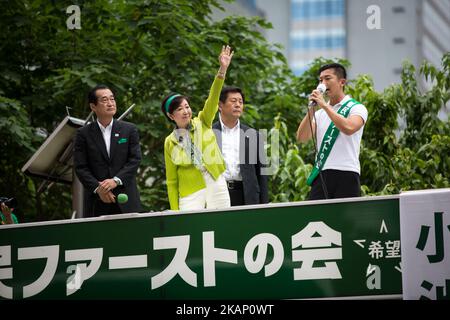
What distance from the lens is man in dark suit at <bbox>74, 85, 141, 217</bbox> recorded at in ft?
28.6

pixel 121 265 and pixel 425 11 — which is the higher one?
pixel 425 11

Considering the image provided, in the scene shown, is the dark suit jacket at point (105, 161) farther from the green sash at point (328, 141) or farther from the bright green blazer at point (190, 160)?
the green sash at point (328, 141)

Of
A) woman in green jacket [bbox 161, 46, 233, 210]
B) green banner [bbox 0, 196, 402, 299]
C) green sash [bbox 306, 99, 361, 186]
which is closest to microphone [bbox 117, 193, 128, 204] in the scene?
woman in green jacket [bbox 161, 46, 233, 210]

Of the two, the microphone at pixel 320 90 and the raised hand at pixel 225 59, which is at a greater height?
the raised hand at pixel 225 59

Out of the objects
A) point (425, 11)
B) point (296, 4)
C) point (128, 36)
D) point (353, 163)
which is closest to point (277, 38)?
point (296, 4)

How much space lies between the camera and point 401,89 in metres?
13.3

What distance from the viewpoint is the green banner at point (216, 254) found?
677 centimetres

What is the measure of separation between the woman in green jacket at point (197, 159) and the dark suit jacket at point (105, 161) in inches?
16.9

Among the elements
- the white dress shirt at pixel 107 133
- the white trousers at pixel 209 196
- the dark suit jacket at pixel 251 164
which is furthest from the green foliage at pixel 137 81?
the white trousers at pixel 209 196

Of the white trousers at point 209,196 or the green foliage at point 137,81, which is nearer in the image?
the white trousers at point 209,196

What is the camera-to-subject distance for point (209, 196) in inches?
327

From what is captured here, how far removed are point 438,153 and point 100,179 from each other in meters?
5.16
